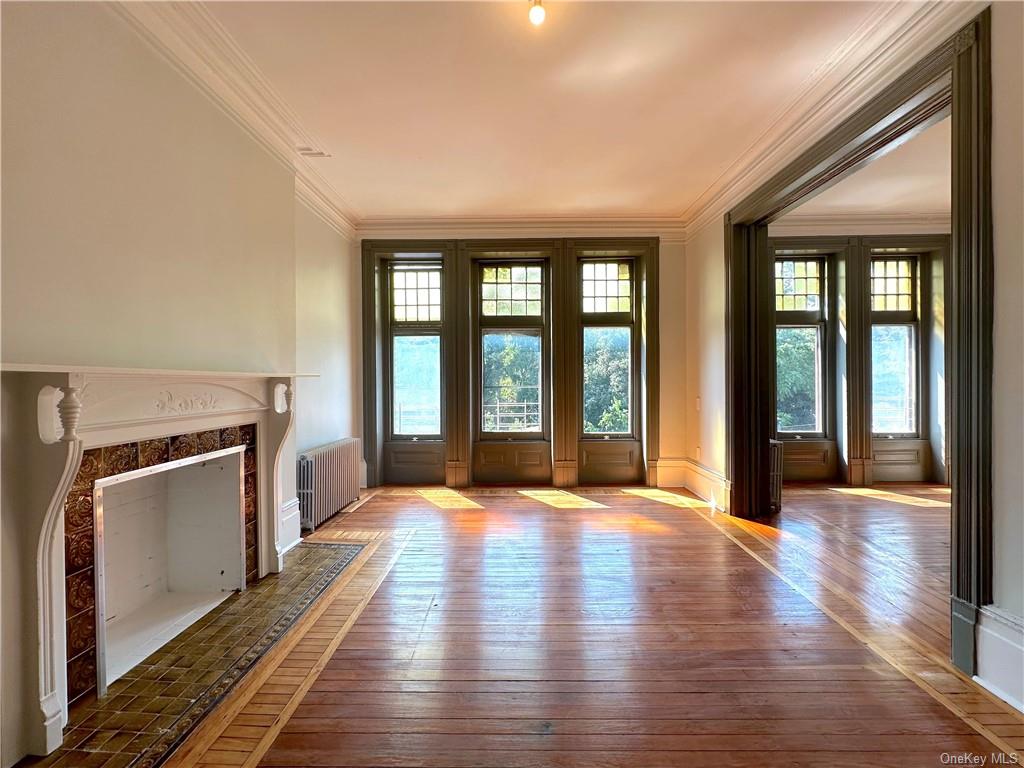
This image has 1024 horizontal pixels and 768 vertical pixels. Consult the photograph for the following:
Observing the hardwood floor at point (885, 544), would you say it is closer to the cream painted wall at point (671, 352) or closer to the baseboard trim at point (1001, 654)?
the baseboard trim at point (1001, 654)

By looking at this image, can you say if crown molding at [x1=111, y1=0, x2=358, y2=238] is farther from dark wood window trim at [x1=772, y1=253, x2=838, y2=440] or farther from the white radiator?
dark wood window trim at [x1=772, y1=253, x2=838, y2=440]

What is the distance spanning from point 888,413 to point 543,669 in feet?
20.7

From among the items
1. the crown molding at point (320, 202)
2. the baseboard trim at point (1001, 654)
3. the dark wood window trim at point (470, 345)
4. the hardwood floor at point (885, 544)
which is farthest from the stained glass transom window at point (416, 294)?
the baseboard trim at point (1001, 654)

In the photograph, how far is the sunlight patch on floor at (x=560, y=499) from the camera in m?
5.20

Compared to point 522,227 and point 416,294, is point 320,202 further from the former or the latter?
point 522,227

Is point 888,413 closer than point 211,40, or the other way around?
point 211,40

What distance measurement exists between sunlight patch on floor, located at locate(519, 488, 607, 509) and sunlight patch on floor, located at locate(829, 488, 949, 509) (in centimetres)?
309

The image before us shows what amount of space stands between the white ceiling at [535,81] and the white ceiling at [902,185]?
1410 mm

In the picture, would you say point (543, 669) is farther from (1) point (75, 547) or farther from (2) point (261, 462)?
(2) point (261, 462)

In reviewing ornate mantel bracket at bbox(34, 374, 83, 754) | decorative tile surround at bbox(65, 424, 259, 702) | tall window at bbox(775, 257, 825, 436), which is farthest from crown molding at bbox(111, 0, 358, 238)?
tall window at bbox(775, 257, 825, 436)

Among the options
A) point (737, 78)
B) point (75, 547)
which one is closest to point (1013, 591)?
point (737, 78)

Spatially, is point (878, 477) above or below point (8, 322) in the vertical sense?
below

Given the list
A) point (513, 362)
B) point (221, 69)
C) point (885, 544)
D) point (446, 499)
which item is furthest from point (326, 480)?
point (885, 544)

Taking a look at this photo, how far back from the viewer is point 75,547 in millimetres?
1970
